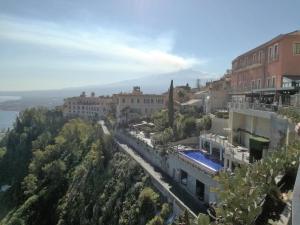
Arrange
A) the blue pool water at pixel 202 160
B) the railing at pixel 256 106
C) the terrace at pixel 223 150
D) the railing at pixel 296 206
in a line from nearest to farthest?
the railing at pixel 296 206, the railing at pixel 256 106, the terrace at pixel 223 150, the blue pool water at pixel 202 160

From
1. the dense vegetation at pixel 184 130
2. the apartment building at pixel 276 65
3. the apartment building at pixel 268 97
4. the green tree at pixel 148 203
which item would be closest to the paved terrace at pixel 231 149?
the apartment building at pixel 268 97

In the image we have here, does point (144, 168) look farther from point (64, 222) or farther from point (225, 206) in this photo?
point (225, 206)

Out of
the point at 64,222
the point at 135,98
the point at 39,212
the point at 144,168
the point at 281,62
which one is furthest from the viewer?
the point at 135,98

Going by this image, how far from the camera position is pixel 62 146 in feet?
198

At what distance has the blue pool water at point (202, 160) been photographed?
2309cm

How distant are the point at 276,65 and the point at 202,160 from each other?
8.96 meters

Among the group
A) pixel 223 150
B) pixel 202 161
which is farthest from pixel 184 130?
pixel 202 161

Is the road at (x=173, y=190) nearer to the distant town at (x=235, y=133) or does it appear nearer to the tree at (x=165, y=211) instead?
the distant town at (x=235, y=133)

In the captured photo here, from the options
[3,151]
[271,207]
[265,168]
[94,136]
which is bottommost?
[3,151]

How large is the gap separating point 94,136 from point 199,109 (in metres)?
17.7

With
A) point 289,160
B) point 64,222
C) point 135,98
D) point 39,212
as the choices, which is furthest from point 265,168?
point 135,98

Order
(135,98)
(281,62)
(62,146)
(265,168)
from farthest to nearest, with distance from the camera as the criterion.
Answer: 1. (135,98)
2. (62,146)
3. (281,62)
4. (265,168)

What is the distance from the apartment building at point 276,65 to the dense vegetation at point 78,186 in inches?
461

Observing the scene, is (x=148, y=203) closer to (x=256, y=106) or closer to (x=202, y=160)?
(x=202, y=160)
